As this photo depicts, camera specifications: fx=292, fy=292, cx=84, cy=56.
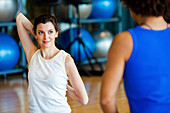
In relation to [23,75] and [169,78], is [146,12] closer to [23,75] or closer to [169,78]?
[169,78]

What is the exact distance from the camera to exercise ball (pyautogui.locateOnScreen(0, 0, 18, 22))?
13.7ft

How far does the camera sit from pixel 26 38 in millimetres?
1499

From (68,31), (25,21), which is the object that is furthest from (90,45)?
(25,21)

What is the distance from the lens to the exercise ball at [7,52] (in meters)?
4.14

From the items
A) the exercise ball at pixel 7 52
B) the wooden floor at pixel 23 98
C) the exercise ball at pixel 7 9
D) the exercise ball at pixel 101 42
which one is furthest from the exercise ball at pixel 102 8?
the exercise ball at pixel 7 52

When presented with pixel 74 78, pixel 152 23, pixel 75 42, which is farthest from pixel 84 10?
pixel 152 23

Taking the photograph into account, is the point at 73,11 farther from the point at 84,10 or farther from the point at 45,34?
the point at 45,34

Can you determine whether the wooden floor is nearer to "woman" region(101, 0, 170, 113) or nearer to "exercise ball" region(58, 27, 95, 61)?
"exercise ball" region(58, 27, 95, 61)

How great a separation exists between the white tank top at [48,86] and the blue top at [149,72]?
50cm

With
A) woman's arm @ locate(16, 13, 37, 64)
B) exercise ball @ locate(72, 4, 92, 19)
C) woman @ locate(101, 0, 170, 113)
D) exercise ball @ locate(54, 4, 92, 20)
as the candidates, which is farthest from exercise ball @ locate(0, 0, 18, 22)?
woman @ locate(101, 0, 170, 113)

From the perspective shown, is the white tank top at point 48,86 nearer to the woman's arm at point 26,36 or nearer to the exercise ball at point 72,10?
the woman's arm at point 26,36

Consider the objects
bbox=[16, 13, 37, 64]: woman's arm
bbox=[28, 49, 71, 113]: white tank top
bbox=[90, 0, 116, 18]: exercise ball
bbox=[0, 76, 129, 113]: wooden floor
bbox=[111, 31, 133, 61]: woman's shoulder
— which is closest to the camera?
bbox=[111, 31, 133, 61]: woman's shoulder

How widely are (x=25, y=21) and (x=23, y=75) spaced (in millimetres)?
3069

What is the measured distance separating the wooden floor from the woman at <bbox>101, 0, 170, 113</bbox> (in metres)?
1.85
